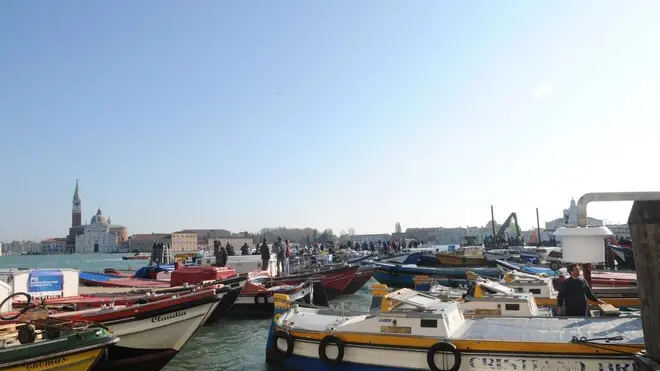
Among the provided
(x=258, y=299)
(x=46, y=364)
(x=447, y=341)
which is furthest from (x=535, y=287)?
(x=46, y=364)

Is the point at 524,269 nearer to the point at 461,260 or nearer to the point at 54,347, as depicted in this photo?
the point at 461,260

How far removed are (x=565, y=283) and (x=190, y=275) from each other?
14.6m

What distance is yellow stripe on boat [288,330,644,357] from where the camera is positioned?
7414 mm

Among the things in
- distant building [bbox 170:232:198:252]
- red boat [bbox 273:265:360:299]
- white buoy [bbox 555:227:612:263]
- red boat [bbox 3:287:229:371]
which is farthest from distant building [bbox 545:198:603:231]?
distant building [bbox 170:232:198:252]

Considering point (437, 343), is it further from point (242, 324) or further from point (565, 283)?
point (242, 324)

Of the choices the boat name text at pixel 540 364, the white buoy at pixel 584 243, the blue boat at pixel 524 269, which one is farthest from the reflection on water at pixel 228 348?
the blue boat at pixel 524 269

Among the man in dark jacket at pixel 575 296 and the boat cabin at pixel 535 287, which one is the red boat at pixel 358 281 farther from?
the man in dark jacket at pixel 575 296

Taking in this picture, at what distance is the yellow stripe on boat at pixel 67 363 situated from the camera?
8.12 m

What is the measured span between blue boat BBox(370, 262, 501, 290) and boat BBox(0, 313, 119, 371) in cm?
1817

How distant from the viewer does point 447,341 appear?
8391 millimetres

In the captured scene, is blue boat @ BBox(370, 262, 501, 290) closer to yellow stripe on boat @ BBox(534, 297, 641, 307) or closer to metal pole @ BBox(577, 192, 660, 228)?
yellow stripe on boat @ BBox(534, 297, 641, 307)

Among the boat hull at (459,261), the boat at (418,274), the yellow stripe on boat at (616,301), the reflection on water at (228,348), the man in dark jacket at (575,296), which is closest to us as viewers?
the man in dark jacket at (575,296)

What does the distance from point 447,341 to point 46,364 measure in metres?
6.68

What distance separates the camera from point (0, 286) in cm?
1143
